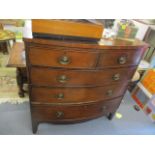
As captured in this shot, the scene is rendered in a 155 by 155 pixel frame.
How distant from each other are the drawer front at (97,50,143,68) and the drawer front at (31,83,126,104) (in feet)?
0.81

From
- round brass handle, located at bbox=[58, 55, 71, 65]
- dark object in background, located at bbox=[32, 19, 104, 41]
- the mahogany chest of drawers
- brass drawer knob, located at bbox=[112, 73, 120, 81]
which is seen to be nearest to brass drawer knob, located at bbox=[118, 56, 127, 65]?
the mahogany chest of drawers

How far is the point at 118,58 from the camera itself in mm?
1006

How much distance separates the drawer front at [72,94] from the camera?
3.53 feet

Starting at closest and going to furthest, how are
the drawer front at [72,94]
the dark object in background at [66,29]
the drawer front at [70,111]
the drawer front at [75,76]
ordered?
1. the dark object in background at [66,29]
2. the drawer front at [75,76]
3. the drawer front at [72,94]
4. the drawer front at [70,111]

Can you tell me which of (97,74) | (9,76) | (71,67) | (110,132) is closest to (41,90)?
(71,67)

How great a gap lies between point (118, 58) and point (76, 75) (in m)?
0.33

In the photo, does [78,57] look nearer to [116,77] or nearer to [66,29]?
[66,29]

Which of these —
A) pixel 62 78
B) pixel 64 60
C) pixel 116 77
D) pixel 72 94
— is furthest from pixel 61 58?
pixel 116 77

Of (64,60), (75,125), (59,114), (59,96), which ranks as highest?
(64,60)

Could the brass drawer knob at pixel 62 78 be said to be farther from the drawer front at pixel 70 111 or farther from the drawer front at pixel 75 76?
the drawer front at pixel 70 111

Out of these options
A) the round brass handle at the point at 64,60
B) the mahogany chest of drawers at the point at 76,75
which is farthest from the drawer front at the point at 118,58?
the round brass handle at the point at 64,60

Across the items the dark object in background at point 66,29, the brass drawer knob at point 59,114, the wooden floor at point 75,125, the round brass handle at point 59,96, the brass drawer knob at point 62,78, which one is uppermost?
the dark object in background at point 66,29
